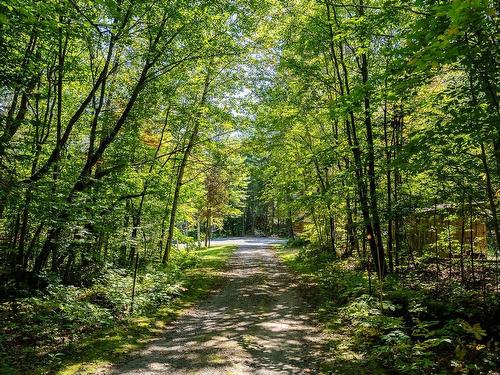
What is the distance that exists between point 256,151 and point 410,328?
1149 cm

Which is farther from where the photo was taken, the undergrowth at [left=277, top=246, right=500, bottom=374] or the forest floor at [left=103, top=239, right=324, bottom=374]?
the forest floor at [left=103, top=239, right=324, bottom=374]

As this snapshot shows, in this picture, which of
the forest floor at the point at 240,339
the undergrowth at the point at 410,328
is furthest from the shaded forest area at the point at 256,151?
the forest floor at the point at 240,339

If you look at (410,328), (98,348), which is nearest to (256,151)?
(410,328)

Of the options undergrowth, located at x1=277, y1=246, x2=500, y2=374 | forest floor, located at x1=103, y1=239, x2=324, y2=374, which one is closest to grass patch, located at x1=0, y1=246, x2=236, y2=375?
forest floor, located at x1=103, y1=239, x2=324, y2=374

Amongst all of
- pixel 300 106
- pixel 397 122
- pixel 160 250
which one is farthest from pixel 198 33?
pixel 160 250

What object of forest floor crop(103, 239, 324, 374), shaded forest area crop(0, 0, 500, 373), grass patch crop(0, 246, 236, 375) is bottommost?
forest floor crop(103, 239, 324, 374)

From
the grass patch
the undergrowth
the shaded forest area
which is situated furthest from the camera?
the shaded forest area

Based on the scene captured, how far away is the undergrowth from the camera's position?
5395 mm

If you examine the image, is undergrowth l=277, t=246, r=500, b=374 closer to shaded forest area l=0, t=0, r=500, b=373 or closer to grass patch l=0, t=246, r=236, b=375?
shaded forest area l=0, t=0, r=500, b=373

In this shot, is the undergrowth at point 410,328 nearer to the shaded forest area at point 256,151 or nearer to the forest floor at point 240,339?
the shaded forest area at point 256,151

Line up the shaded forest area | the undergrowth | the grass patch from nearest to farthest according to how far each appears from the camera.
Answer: the undergrowth
the grass patch
the shaded forest area

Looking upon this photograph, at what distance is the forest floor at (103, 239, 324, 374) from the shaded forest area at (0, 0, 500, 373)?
792 millimetres

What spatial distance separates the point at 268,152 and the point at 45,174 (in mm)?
11512

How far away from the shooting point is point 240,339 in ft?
24.4
